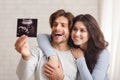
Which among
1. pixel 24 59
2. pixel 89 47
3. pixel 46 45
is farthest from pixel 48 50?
pixel 89 47

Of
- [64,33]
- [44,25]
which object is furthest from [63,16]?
[44,25]

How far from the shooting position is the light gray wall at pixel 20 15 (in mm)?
2152

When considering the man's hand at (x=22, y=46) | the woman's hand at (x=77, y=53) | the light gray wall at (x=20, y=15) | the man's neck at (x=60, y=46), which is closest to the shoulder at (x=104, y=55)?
the woman's hand at (x=77, y=53)

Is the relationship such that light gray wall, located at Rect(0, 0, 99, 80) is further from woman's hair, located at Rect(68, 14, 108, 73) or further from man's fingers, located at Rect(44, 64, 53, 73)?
man's fingers, located at Rect(44, 64, 53, 73)

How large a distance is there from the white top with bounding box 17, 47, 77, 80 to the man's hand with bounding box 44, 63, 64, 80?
0.03 metres

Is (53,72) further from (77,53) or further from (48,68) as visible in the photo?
(77,53)

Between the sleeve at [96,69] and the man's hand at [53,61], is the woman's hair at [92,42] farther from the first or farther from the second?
the man's hand at [53,61]

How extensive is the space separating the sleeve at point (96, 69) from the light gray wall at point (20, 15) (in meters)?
0.74

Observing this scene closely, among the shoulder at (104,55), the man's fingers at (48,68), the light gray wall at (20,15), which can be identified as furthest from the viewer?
the light gray wall at (20,15)

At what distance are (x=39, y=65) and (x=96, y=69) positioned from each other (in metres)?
0.36

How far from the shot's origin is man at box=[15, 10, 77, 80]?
1319 millimetres

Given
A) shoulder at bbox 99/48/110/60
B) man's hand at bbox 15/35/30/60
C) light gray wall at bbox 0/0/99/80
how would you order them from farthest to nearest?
light gray wall at bbox 0/0/99/80, shoulder at bbox 99/48/110/60, man's hand at bbox 15/35/30/60

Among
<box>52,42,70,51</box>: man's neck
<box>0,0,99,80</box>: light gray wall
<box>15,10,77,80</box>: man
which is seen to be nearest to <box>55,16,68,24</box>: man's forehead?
<box>15,10,77,80</box>: man

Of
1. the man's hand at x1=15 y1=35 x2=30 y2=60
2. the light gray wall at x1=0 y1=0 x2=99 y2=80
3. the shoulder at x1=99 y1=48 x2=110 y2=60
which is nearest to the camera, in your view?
the man's hand at x1=15 y1=35 x2=30 y2=60
